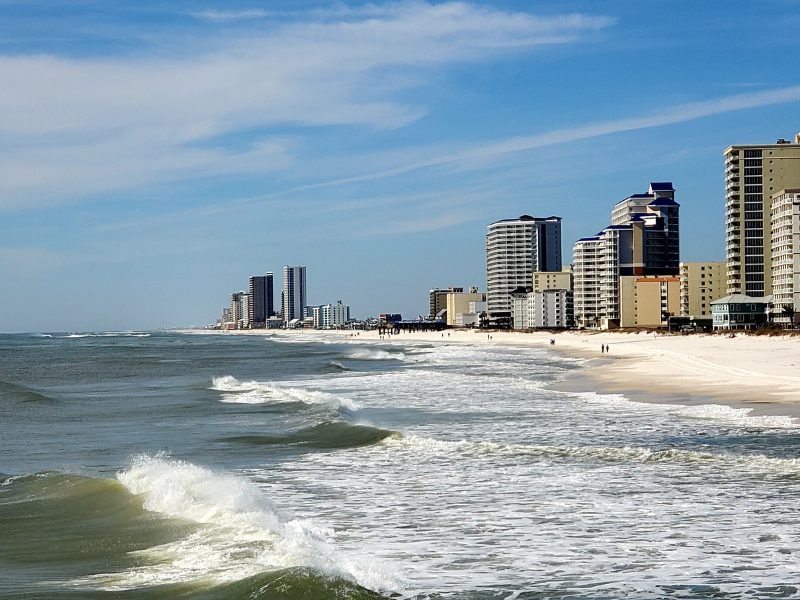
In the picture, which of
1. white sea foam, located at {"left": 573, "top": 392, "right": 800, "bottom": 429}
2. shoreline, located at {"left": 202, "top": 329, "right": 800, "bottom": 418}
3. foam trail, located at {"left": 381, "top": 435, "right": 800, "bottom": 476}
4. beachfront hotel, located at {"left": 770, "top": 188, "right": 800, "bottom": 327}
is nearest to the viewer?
foam trail, located at {"left": 381, "top": 435, "right": 800, "bottom": 476}

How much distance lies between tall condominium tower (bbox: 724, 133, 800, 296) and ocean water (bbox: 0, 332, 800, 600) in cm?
13076

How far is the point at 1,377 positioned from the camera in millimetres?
64125

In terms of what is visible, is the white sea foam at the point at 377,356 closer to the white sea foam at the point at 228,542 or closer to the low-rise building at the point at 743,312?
the low-rise building at the point at 743,312

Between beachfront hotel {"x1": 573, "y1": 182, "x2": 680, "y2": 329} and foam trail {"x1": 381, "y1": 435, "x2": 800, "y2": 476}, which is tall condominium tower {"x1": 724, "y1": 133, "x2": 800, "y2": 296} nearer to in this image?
beachfront hotel {"x1": 573, "y1": 182, "x2": 680, "y2": 329}

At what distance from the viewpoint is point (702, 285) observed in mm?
165250

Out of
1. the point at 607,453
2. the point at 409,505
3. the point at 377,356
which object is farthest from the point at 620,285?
the point at 409,505

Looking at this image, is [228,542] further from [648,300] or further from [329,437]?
[648,300]

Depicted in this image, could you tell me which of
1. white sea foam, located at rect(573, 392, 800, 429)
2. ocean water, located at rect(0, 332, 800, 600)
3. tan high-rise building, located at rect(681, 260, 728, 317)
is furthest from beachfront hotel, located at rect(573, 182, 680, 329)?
ocean water, located at rect(0, 332, 800, 600)

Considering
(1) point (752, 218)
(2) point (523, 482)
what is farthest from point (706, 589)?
(1) point (752, 218)

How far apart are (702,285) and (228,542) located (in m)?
164

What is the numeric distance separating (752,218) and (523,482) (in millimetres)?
148029

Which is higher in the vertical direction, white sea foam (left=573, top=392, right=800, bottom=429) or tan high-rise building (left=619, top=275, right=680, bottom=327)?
tan high-rise building (left=619, top=275, right=680, bottom=327)

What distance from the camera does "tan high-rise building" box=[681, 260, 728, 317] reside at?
164625 mm

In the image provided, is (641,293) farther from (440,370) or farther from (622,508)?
(622,508)
